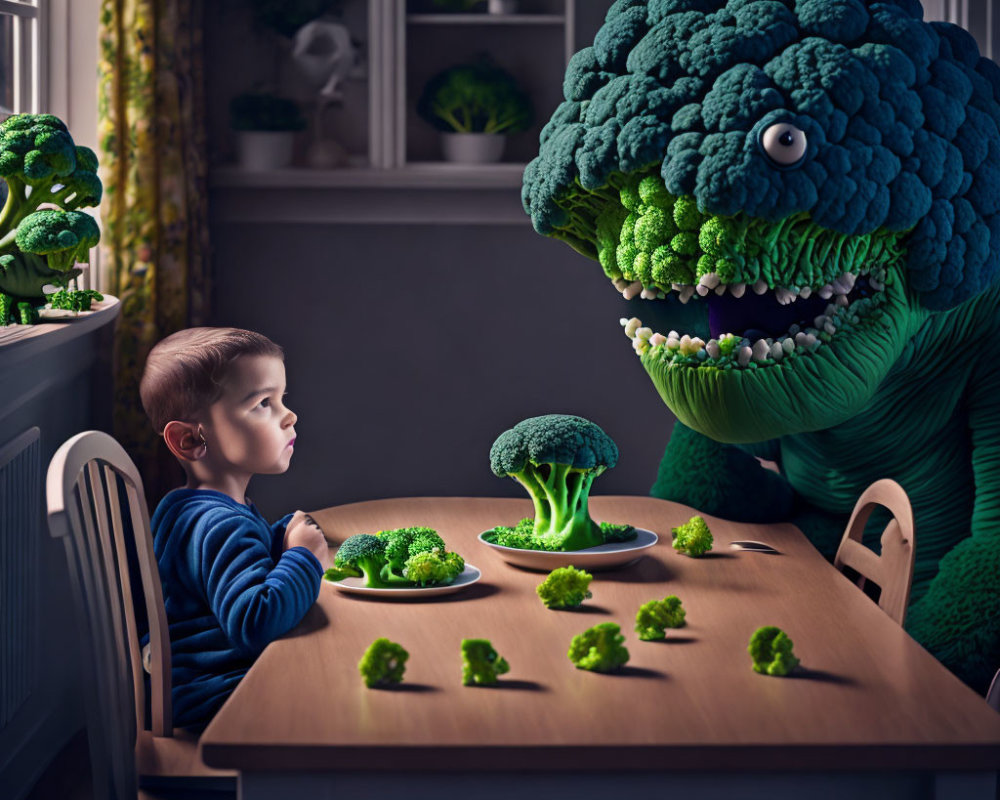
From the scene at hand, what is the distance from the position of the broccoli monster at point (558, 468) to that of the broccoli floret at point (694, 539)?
0.13m

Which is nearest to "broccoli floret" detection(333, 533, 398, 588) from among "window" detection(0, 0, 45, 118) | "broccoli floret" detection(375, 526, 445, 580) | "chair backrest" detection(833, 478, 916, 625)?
"broccoli floret" detection(375, 526, 445, 580)

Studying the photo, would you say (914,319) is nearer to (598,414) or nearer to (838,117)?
(838,117)

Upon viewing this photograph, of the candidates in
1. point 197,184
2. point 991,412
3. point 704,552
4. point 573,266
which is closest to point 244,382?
point 704,552

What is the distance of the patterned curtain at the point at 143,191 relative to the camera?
2480mm

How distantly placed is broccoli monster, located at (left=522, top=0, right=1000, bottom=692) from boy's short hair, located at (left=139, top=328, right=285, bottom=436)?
0.47m

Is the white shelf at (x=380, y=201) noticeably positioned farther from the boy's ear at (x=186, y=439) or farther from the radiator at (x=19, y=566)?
the boy's ear at (x=186, y=439)

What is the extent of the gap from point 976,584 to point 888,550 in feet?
0.40

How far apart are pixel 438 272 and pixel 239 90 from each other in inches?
27.1

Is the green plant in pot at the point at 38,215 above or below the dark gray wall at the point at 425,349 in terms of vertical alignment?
above

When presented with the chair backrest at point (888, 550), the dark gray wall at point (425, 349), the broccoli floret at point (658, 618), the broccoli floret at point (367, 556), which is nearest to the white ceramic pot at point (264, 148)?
the dark gray wall at point (425, 349)

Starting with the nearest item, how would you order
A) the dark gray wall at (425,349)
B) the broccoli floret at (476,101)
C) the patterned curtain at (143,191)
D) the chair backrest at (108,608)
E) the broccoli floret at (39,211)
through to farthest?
1. the chair backrest at (108,608)
2. the broccoli floret at (39,211)
3. the patterned curtain at (143,191)
4. the broccoli floret at (476,101)
5. the dark gray wall at (425,349)

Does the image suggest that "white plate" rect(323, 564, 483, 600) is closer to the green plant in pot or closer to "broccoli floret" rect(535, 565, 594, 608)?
"broccoli floret" rect(535, 565, 594, 608)

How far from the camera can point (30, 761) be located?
6.87 feet

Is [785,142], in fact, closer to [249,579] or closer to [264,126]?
[249,579]
